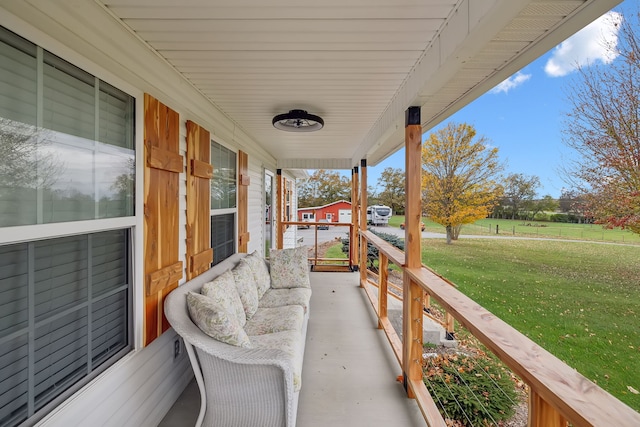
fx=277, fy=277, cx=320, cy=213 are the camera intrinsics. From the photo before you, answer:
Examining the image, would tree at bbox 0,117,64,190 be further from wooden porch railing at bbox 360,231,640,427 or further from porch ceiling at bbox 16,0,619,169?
wooden porch railing at bbox 360,231,640,427

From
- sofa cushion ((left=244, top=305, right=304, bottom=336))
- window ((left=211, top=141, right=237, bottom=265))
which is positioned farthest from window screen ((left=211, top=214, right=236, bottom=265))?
sofa cushion ((left=244, top=305, right=304, bottom=336))

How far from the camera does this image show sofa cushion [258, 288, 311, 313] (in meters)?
2.98

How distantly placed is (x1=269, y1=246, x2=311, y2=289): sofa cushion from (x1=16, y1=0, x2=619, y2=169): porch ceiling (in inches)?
74.3

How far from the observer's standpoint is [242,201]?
4141 mm

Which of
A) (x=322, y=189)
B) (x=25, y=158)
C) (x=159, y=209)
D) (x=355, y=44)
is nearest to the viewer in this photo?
(x=25, y=158)

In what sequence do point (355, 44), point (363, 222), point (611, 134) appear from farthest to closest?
point (363, 222), point (611, 134), point (355, 44)

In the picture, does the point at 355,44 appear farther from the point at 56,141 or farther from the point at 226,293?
the point at 226,293

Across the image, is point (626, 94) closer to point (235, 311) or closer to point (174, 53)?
point (174, 53)

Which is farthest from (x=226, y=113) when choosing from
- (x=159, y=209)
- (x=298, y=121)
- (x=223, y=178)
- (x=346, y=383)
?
(x=346, y=383)

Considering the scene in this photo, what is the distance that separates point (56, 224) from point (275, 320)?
5.75 ft

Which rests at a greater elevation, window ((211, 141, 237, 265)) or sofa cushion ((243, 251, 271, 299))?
window ((211, 141, 237, 265))

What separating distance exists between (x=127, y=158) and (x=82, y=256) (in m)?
0.65

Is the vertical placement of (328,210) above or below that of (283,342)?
above

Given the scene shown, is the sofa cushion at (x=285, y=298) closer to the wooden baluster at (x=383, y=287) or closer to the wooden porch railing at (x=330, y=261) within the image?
the wooden baluster at (x=383, y=287)
